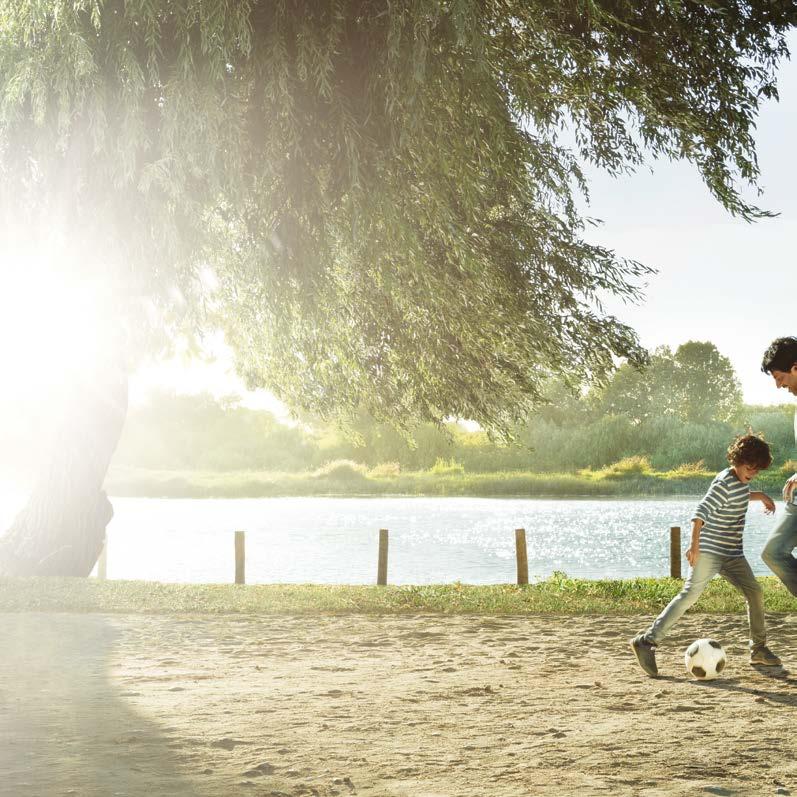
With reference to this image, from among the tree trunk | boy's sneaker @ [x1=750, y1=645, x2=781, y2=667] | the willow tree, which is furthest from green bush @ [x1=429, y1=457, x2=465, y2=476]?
boy's sneaker @ [x1=750, y1=645, x2=781, y2=667]

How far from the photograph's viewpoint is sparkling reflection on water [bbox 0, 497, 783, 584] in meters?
23.0

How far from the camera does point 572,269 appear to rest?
13906mm

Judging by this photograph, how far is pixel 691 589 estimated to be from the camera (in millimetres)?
7465

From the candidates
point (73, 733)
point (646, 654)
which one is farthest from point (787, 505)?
point (73, 733)

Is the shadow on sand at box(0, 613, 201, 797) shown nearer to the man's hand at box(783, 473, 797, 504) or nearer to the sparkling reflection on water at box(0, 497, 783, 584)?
the man's hand at box(783, 473, 797, 504)

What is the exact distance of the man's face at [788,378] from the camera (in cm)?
705

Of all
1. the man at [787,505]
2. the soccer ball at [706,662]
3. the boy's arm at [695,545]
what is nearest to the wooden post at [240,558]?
the soccer ball at [706,662]

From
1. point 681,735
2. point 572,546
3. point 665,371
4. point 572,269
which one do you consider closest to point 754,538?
point 572,546

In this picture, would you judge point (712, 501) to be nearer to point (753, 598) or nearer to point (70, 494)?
point (753, 598)

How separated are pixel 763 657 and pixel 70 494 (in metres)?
12.1

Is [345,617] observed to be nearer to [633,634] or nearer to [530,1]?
[633,634]

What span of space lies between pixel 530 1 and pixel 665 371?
6414 centimetres

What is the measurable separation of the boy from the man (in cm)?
15

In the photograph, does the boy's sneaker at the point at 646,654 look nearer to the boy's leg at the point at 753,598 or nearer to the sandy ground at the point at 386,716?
the sandy ground at the point at 386,716
